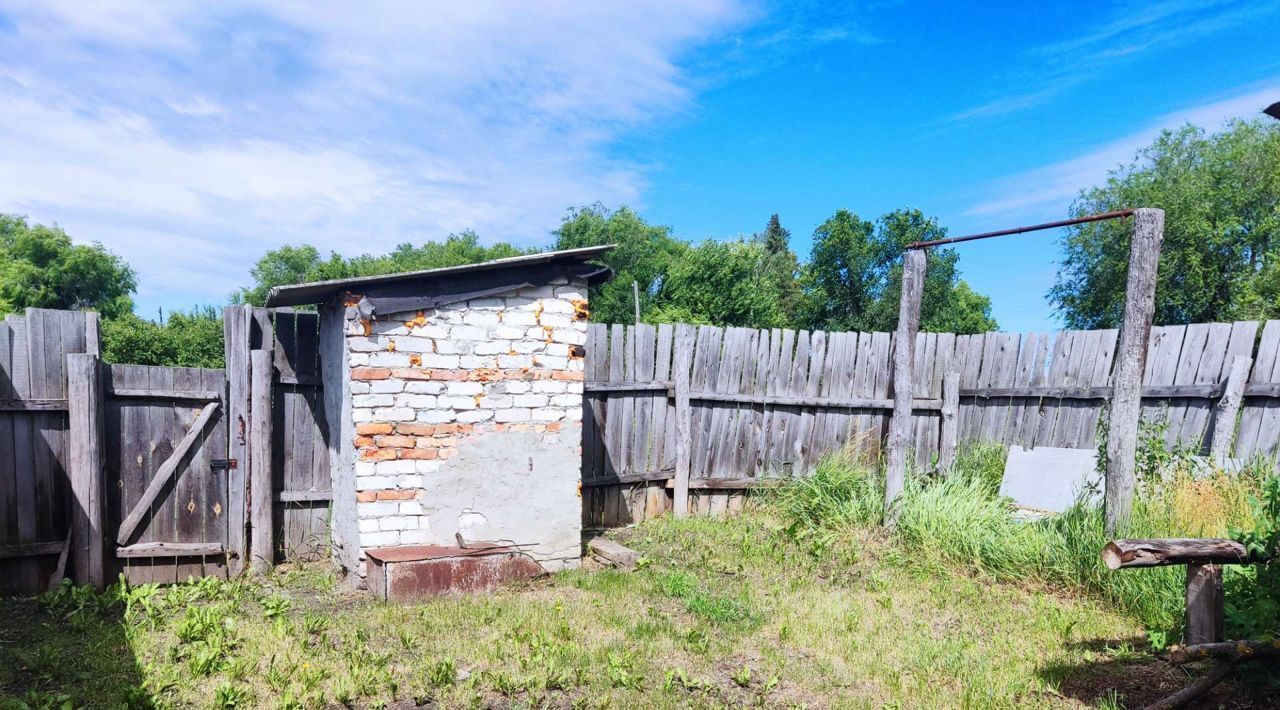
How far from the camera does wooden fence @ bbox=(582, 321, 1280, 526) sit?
7988mm

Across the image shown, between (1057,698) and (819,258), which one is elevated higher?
(819,258)

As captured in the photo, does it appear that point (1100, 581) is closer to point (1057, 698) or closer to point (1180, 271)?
point (1057, 698)

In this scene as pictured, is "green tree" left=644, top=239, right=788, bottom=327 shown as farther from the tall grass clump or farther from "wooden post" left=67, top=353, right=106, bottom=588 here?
"wooden post" left=67, top=353, right=106, bottom=588

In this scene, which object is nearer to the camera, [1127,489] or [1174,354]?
[1127,489]

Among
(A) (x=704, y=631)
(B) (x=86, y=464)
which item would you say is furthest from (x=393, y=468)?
(A) (x=704, y=631)

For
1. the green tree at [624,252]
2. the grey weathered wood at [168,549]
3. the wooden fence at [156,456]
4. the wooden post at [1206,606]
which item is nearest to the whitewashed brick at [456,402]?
the wooden fence at [156,456]

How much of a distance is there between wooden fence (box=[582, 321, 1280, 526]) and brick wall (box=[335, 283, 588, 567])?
4.66 feet

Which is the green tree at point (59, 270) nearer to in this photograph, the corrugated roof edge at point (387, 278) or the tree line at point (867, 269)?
the tree line at point (867, 269)

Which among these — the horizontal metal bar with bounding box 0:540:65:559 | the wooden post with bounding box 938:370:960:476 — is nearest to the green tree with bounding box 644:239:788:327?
the wooden post with bounding box 938:370:960:476

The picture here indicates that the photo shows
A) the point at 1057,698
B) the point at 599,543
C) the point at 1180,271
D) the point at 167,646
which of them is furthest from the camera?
→ the point at 1180,271

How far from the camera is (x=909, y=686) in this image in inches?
169

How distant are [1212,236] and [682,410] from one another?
2112 centimetres

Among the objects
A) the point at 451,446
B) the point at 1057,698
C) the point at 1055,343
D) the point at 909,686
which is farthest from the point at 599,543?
the point at 1055,343

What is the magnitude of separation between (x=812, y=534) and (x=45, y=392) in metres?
6.93
